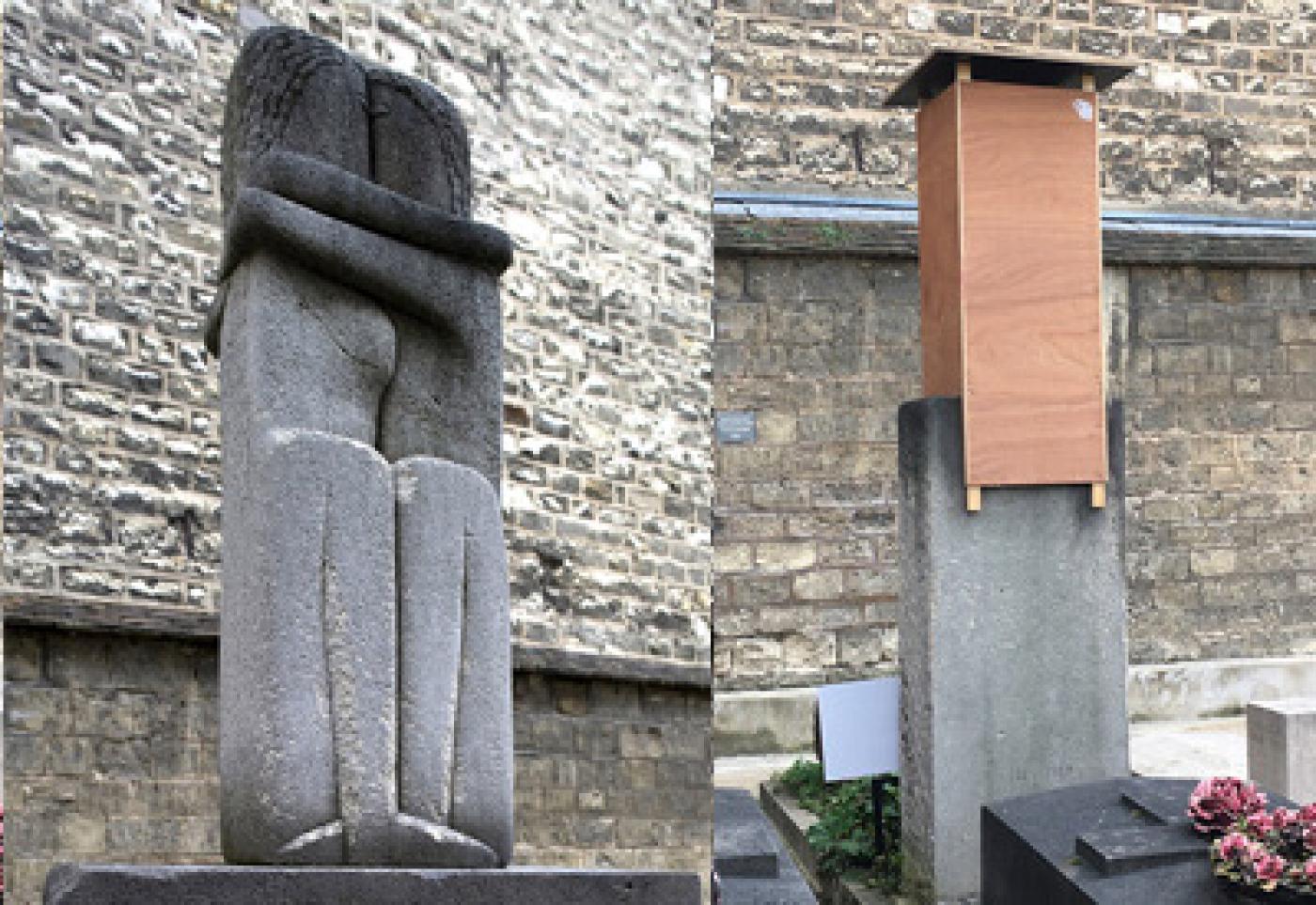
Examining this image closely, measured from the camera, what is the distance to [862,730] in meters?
5.47

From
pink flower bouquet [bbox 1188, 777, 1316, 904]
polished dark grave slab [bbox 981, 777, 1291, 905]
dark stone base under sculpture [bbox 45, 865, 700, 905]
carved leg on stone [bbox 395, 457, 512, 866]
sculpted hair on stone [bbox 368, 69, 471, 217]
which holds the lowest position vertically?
polished dark grave slab [bbox 981, 777, 1291, 905]

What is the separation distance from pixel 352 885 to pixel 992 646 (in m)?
3.36

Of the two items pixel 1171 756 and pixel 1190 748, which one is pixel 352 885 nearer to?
pixel 1171 756

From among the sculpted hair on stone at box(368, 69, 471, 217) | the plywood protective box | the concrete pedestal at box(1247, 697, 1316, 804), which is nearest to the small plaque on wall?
the plywood protective box

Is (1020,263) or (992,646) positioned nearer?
(992,646)

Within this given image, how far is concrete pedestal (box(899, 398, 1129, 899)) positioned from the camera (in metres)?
5.18

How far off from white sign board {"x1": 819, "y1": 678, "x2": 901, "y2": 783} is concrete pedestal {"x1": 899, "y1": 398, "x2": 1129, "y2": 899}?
0.09 metres

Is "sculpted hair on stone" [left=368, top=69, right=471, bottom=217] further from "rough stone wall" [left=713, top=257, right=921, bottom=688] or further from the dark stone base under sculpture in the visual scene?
"rough stone wall" [left=713, top=257, right=921, bottom=688]

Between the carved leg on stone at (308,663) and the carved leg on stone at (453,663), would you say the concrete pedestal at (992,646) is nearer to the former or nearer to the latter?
the carved leg on stone at (453,663)

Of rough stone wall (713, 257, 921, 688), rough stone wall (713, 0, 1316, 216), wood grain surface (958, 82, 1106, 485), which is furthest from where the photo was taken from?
rough stone wall (713, 0, 1316, 216)

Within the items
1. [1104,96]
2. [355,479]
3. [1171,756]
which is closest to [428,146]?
[355,479]

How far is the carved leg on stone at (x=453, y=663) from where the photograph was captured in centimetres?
261

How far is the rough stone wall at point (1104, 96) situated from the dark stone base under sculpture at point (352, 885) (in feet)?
24.0

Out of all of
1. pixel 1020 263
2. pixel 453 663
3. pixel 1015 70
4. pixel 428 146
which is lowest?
pixel 453 663
